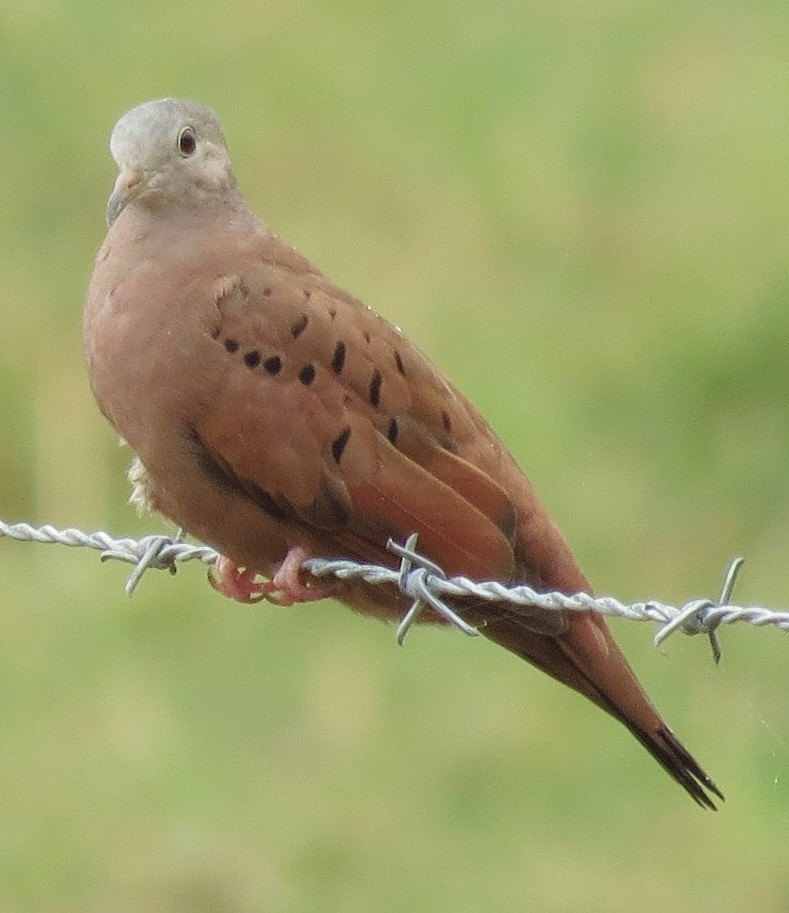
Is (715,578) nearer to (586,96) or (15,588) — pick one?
(15,588)

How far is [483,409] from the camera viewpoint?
8.77 m

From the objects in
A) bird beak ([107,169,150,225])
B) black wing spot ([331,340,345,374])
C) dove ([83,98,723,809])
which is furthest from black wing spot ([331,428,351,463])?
bird beak ([107,169,150,225])

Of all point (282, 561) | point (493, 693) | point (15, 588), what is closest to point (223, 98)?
point (15, 588)

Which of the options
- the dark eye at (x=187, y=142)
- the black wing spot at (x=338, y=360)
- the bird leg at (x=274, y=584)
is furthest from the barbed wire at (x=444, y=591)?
the dark eye at (x=187, y=142)

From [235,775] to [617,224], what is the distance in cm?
431

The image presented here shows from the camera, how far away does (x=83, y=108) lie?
1158cm

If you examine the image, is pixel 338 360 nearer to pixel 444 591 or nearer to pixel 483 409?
pixel 444 591

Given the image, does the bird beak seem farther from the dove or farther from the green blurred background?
the green blurred background

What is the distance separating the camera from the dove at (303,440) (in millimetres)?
4434

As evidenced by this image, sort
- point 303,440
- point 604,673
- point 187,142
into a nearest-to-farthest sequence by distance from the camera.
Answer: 1. point 303,440
2. point 604,673
3. point 187,142

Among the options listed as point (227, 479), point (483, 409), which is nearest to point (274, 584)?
point (227, 479)

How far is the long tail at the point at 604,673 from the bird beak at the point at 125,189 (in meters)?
1.16

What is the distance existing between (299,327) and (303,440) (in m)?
0.23

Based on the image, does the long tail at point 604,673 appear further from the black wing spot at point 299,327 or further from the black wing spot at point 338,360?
the black wing spot at point 299,327
